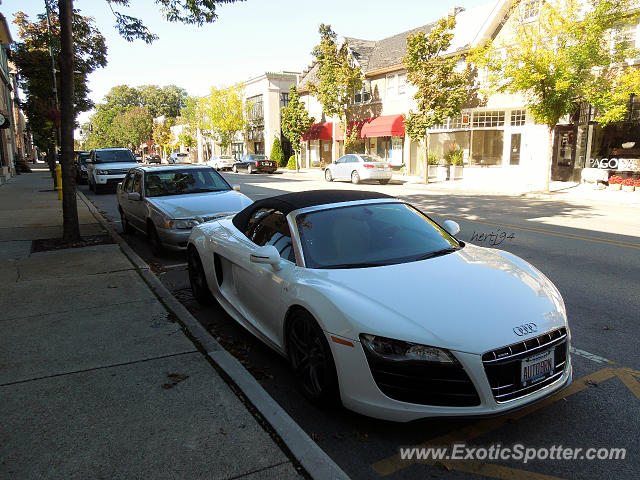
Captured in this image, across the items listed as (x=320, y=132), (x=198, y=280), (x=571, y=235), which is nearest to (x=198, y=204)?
(x=198, y=280)

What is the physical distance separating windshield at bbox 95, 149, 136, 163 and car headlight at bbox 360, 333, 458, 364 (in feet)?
72.0

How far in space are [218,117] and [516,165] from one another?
38.5 metres

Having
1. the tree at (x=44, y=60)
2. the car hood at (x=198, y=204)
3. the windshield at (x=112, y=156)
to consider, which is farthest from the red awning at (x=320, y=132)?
the car hood at (x=198, y=204)

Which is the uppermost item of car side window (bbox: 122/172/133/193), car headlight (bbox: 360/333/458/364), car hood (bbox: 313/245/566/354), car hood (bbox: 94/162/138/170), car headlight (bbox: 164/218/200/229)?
car hood (bbox: 94/162/138/170)

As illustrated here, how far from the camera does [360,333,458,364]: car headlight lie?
9.18 ft

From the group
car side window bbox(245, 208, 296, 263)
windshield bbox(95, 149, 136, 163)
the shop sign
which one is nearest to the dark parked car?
windshield bbox(95, 149, 136, 163)

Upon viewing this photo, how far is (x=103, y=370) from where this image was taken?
4.05 metres

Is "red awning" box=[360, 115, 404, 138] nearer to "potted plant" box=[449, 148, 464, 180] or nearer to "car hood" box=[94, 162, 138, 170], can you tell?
"potted plant" box=[449, 148, 464, 180]

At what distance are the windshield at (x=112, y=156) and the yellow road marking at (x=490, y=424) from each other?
22.1 m

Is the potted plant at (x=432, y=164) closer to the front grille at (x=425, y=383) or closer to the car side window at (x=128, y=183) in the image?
the car side window at (x=128, y=183)

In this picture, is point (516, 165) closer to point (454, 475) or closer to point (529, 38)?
point (529, 38)

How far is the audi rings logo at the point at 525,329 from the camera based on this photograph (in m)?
2.93

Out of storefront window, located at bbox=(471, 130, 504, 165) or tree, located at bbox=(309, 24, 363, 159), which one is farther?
tree, located at bbox=(309, 24, 363, 159)

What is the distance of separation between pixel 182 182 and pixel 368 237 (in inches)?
Answer: 247
